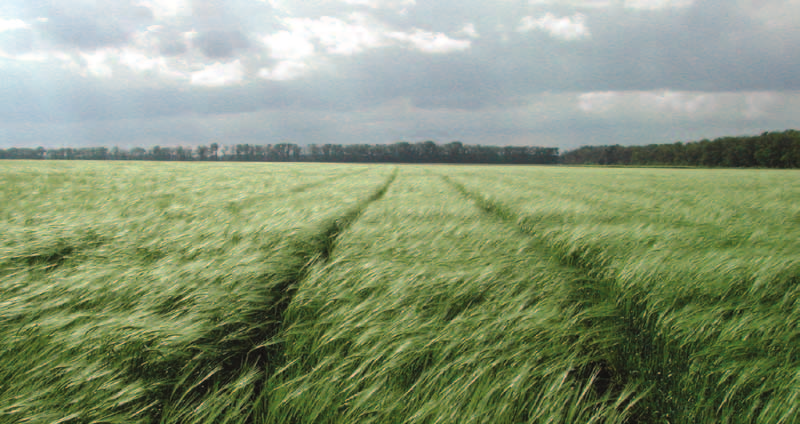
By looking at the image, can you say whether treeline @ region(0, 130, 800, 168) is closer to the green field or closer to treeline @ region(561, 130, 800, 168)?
treeline @ region(561, 130, 800, 168)

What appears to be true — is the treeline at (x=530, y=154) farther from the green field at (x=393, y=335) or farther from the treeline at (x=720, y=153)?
the green field at (x=393, y=335)

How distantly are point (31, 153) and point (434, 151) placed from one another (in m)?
115

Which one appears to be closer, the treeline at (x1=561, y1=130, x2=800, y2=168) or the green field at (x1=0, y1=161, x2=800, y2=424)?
the green field at (x1=0, y1=161, x2=800, y2=424)

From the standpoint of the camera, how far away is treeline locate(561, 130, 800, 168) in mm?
84562

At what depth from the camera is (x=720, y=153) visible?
94.0m

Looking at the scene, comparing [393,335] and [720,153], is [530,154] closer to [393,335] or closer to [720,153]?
[720,153]

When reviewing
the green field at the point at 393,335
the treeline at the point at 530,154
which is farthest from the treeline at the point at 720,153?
the green field at the point at 393,335

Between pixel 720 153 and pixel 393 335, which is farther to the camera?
pixel 720 153

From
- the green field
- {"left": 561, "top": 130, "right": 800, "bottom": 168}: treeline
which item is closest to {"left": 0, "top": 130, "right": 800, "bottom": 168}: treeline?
{"left": 561, "top": 130, "right": 800, "bottom": 168}: treeline

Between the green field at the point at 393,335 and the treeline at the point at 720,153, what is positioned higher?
the treeline at the point at 720,153

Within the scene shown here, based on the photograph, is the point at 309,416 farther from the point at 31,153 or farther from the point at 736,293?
the point at 31,153

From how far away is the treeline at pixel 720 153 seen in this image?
277ft

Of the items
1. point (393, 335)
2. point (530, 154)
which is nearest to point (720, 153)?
point (530, 154)

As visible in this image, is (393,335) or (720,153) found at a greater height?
(720,153)
